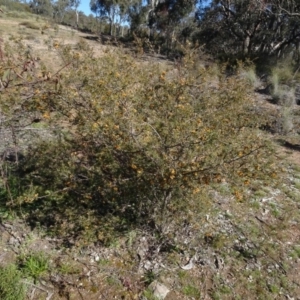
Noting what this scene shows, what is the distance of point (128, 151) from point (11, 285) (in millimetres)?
1591

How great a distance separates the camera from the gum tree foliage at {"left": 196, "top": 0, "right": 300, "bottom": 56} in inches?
635

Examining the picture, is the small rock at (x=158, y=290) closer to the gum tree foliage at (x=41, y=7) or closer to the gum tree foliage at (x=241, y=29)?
the gum tree foliage at (x=241, y=29)

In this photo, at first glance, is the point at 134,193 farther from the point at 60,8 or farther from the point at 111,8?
the point at 60,8

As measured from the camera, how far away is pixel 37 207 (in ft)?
11.6

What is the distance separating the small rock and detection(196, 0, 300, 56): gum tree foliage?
49.0 ft

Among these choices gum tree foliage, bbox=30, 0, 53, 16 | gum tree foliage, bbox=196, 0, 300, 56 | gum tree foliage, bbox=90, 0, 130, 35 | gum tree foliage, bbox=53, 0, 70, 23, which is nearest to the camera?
gum tree foliage, bbox=196, 0, 300, 56

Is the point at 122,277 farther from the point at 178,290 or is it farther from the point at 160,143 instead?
the point at 160,143

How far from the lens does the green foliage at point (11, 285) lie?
264cm

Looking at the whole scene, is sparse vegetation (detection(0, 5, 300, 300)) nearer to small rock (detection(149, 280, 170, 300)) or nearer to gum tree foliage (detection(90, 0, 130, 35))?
small rock (detection(149, 280, 170, 300))

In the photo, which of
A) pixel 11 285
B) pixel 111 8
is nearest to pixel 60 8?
pixel 111 8

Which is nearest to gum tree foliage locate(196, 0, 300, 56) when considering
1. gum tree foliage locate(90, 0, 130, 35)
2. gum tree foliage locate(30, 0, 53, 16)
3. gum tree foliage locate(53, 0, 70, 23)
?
gum tree foliage locate(90, 0, 130, 35)

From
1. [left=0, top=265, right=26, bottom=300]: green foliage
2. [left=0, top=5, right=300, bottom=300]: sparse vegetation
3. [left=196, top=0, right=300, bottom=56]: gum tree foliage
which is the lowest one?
[left=0, top=265, right=26, bottom=300]: green foliage

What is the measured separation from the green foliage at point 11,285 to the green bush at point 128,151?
0.60 metres

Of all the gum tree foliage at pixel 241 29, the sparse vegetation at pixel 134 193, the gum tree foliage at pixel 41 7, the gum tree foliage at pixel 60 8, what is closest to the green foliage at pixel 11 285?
the sparse vegetation at pixel 134 193
